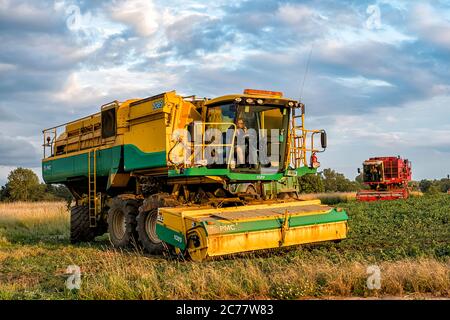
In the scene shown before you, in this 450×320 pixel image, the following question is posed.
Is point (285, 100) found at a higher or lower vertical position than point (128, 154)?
higher

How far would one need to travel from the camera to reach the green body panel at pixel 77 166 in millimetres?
13747

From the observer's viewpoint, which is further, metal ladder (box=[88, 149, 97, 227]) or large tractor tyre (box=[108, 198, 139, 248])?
metal ladder (box=[88, 149, 97, 227])

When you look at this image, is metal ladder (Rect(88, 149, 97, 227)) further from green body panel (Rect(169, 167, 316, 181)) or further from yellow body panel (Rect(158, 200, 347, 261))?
yellow body panel (Rect(158, 200, 347, 261))

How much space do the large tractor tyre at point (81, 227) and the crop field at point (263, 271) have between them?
607 millimetres

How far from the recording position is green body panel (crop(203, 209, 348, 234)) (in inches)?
380

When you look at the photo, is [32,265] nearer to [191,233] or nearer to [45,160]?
[191,233]

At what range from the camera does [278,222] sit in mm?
10391

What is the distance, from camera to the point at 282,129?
40.5 feet

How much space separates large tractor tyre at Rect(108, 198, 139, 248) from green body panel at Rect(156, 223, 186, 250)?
6.24 feet

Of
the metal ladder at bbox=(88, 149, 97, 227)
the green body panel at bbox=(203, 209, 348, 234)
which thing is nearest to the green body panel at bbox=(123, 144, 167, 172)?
the metal ladder at bbox=(88, 149, 97, 227)

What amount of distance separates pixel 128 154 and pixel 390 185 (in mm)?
25483

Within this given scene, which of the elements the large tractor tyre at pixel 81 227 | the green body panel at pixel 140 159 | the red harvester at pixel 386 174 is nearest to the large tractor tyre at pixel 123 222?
the green body panel at pixel 140 159

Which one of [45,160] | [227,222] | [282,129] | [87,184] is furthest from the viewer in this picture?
[45,160]
